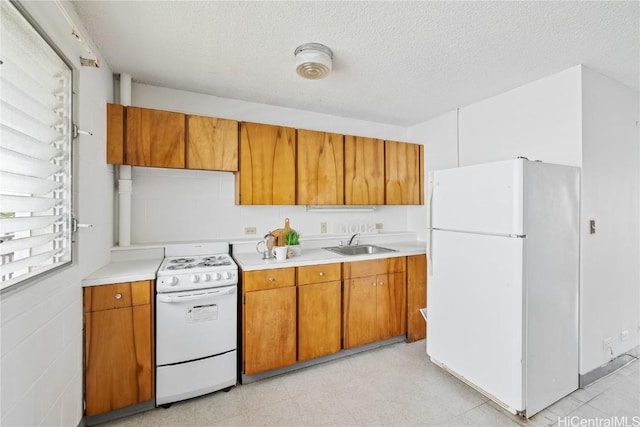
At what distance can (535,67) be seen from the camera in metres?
2.14

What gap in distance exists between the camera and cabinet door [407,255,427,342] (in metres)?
2.86

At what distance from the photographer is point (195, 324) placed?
1953 millimetres

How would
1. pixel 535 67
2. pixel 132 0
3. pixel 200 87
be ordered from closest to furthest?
pixel 132 0
pixel 535 67
pixel 200 87

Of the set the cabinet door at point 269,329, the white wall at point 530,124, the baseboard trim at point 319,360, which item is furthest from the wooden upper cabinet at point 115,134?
the white wall at point 530,124

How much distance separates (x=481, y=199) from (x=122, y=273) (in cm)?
248

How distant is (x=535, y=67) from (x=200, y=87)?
2775 millimetres

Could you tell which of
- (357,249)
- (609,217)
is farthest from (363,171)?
(609,217)

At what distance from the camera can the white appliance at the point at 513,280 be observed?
174 cm

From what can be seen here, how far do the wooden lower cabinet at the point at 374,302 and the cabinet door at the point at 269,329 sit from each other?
0.53 metres

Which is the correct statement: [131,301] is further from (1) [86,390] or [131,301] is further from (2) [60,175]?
(2) [60,175]

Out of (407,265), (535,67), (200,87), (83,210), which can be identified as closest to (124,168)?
(83,210)

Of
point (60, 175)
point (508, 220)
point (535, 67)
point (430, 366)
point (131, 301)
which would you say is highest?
point (535, 67)

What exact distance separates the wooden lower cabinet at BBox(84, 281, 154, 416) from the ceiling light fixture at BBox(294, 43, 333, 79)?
179 centimetres

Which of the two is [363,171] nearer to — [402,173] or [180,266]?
[402,173]
